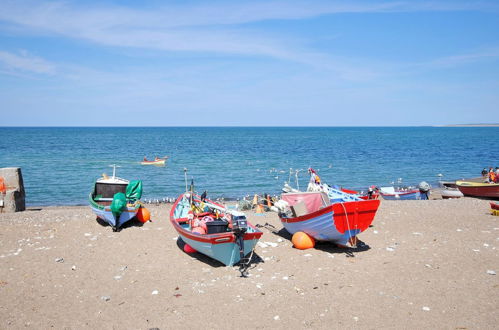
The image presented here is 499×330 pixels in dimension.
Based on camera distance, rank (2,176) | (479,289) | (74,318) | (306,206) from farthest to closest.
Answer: (2,176) < (306,206) < (479,289) < (74,318)

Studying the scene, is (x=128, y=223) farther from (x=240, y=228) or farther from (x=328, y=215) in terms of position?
(x=328, y=215)

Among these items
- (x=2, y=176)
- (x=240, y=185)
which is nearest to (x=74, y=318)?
(x=2, y=176)

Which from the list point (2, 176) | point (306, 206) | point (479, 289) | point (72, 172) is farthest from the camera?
point (72, 172)

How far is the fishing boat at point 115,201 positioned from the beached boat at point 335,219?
20.7 feet

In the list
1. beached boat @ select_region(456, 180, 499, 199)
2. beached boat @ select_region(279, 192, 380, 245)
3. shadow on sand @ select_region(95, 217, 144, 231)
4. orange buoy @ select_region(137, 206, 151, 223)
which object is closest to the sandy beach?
shadow on sand @ select_region(95, 217, 144, 231)

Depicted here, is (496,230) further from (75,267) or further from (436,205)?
(75,267)

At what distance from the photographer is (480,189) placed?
910 inches

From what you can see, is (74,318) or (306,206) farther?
(306,206)

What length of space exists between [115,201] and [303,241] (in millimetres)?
7177

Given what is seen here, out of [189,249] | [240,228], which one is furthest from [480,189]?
[189,249]

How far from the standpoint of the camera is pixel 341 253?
1248cm

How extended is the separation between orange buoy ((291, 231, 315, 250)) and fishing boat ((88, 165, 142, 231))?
260 inches

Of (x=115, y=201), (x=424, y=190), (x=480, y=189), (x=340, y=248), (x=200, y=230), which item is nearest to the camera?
(x=200, y=230)

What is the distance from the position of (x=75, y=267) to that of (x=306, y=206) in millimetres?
7790
